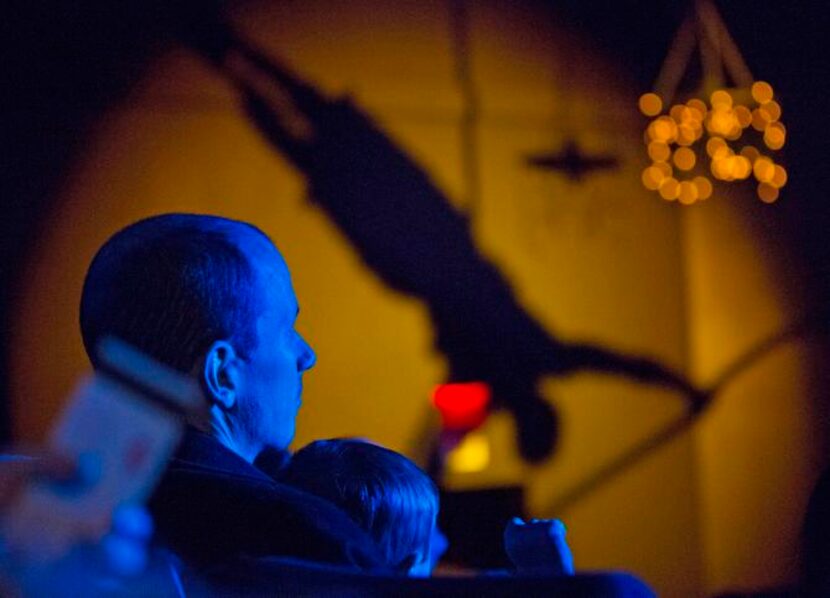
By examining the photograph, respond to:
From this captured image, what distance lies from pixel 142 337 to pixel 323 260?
289 centimetres

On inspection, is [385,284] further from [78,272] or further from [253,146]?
[78,272]

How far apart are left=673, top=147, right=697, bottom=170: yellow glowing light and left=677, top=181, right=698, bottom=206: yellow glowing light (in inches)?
2.8

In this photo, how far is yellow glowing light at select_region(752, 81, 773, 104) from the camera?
11.4 ft

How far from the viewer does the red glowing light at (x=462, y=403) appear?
413cm

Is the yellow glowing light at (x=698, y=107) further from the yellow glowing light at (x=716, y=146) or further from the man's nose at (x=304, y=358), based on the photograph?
the man's nose at (x=304, y=358)

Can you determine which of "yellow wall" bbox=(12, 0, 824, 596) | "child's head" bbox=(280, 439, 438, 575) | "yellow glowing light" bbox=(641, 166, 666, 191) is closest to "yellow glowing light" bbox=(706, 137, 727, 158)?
"yellow glowing light" bbox=(641, 166, 666, 191)

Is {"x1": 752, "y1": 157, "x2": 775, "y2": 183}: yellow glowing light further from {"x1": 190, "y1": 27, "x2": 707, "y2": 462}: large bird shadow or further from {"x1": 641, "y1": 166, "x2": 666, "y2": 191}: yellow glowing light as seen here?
{"x1": 190, "y1": 27, "x2": 707, "y2": 462}: large bird shadow


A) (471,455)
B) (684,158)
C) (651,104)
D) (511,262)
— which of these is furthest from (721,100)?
(471,455)

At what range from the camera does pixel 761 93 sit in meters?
3.87

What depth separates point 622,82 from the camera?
179 inches

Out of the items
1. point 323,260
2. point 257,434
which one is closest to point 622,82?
point 323,260

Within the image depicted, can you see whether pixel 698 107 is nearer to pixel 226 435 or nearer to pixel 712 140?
pixel 712 140

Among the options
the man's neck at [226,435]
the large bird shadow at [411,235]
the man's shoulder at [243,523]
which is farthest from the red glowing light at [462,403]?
the man's shoulder at [243,523]

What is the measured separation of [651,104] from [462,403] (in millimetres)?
1533
